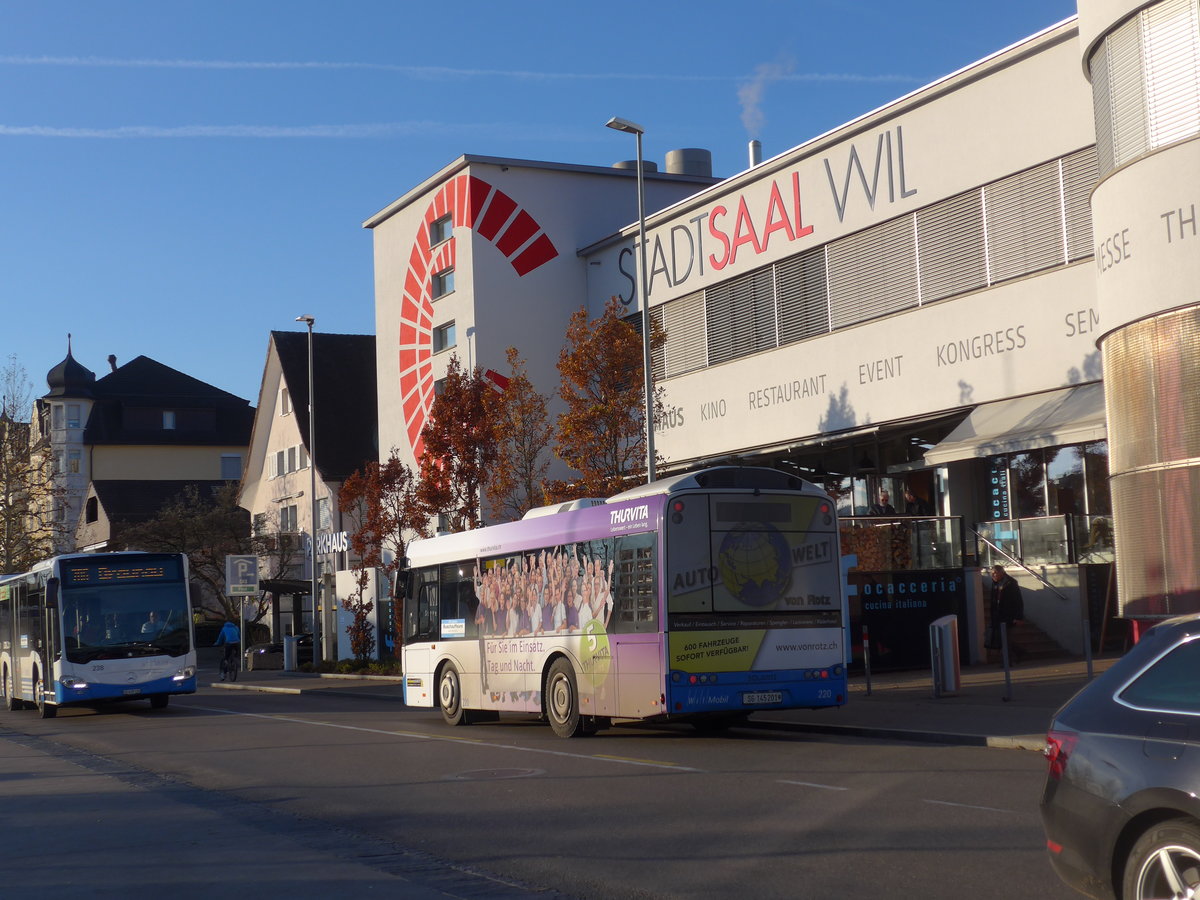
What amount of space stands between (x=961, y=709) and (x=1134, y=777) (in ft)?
41.9

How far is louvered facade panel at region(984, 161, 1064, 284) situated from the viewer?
1035 inches

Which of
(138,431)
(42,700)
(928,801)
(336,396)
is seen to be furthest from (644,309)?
(138,431)

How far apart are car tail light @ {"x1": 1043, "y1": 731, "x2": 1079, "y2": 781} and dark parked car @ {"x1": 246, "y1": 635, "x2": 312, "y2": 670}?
44.9m

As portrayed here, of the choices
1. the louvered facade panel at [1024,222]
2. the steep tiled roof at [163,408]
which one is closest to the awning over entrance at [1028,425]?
the louvered facade panel at [1024,222]

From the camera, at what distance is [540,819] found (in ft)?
35.3

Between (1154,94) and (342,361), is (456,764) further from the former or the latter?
(342,361)

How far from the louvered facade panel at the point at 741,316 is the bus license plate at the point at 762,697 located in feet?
62.3

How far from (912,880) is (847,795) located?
3566 millimetres

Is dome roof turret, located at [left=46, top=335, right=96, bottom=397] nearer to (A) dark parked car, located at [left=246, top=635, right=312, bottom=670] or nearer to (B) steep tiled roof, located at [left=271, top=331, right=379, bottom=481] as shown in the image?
(B) steep tiled roof, located at [left=271, top=331, right=379, bottom=481]

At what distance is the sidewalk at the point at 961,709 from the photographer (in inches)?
615

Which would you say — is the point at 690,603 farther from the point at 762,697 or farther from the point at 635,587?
the point at 762,697

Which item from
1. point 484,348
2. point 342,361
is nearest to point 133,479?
point 342,361

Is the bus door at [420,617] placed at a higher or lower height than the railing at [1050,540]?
lower

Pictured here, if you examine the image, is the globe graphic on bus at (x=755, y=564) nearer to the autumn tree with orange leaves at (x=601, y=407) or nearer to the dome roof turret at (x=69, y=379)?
the autumn tree with orange leaves at (x=601, y=407)
